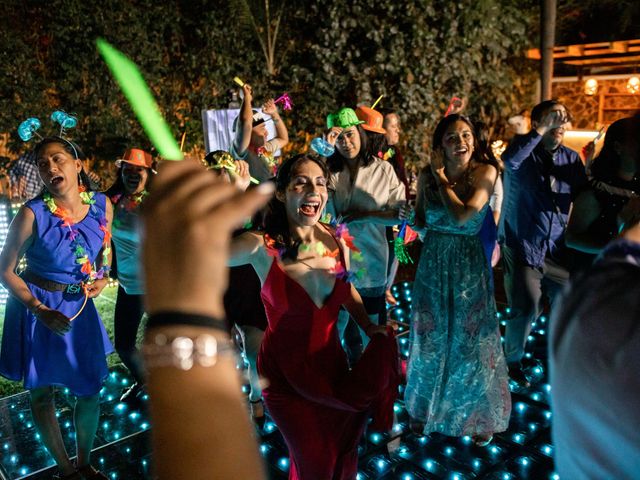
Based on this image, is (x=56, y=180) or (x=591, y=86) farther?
(x=591, y=86)

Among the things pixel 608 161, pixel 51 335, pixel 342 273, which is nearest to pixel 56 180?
pixel 51 335

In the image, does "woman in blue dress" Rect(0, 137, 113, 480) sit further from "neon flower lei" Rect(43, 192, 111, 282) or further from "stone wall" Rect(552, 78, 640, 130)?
"stone wall" Rect(552, 78, 640, 130)

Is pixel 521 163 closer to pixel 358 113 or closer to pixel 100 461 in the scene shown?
pixel 358 113

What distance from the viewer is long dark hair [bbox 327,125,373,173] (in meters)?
4.07

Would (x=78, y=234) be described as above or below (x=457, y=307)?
above

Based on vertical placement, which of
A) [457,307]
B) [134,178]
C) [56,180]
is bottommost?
[457,307]

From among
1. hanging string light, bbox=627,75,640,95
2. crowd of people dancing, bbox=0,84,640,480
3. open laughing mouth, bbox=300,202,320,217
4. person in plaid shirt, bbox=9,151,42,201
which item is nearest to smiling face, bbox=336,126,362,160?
crowd of people dancing, bbox=0,84,640,480

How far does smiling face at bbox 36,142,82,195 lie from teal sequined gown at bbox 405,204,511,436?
2192 mm

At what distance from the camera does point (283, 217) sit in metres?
2.91

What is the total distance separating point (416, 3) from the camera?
855 centimetres

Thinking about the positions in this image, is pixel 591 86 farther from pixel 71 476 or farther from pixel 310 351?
pixel 71 476

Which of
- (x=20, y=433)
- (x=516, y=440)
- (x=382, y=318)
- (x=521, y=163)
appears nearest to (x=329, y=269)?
(x=382, y=318)

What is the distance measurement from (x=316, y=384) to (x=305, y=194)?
96 cm

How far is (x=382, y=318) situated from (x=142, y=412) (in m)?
1.96
